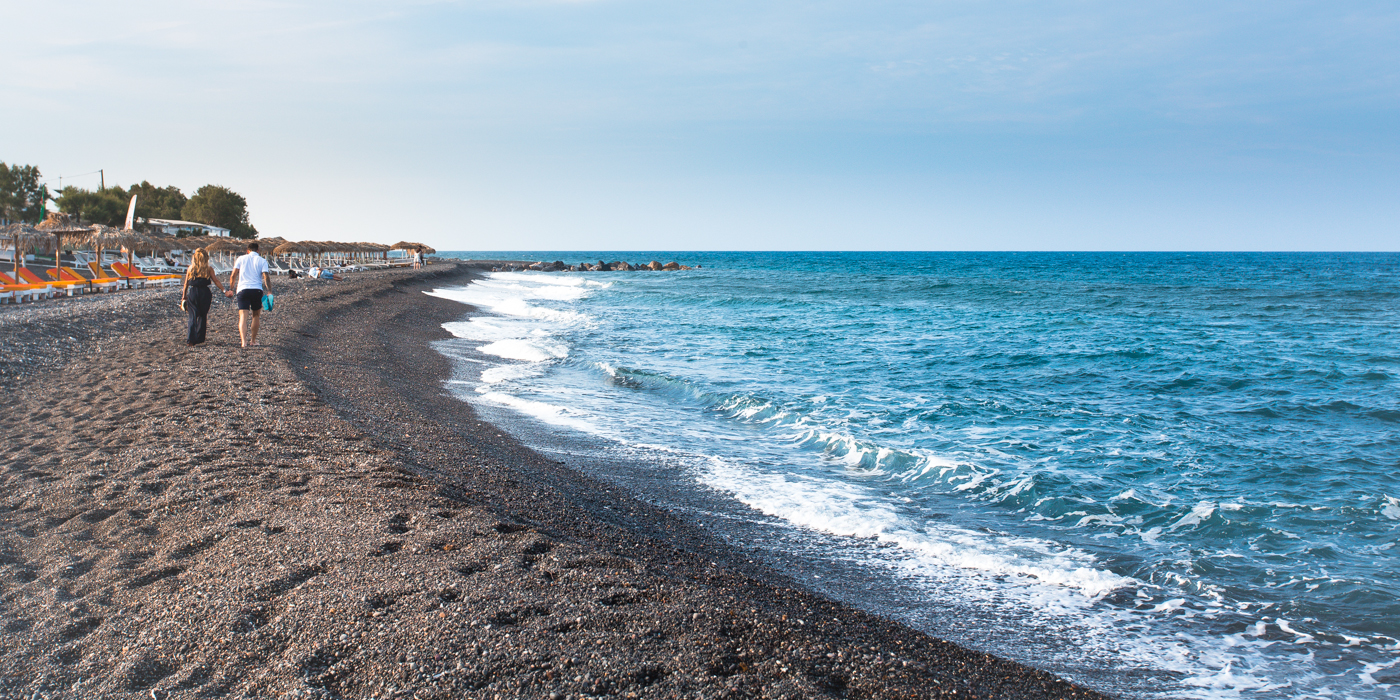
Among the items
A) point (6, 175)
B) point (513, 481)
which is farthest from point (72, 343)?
point (6, 175)

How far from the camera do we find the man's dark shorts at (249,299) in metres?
10.7

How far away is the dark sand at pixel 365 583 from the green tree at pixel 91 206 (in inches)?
2638

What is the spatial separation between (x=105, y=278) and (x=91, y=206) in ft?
157

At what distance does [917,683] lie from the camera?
329cm

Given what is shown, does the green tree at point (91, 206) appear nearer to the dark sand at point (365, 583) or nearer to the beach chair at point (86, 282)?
the beach chair at point (86, 282)

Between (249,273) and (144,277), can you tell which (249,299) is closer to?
(249,273)

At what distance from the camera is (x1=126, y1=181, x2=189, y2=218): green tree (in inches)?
2586

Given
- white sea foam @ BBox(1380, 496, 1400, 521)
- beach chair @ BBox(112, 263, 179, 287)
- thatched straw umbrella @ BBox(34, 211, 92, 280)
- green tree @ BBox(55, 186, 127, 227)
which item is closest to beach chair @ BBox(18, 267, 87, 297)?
beach chair @ BBox(112, 263, 179, 287)

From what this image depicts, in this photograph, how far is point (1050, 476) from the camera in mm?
7484

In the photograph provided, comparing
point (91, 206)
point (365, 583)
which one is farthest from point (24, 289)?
point (91, 206)

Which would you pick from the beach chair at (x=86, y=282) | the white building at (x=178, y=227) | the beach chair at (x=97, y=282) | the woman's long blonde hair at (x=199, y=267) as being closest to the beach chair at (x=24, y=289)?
the beach chair at (x=86, y=282)

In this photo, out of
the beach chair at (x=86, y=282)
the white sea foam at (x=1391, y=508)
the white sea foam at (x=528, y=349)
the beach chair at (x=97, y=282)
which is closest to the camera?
the white sea foam at (x=1391, y=508)

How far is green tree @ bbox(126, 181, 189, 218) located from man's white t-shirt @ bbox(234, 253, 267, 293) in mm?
69944

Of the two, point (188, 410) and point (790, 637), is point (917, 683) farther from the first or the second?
point (188, 410)
